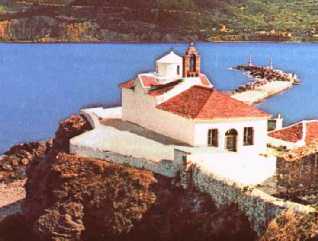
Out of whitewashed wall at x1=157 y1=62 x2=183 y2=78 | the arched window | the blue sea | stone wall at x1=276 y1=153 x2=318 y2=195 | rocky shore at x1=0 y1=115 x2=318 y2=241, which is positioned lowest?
the blue sea

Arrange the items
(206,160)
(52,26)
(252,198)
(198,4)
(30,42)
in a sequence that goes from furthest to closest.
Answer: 1. (30,42)
2. (52,26)
3. (198,4)
4. (206,160)
5. (252,198)

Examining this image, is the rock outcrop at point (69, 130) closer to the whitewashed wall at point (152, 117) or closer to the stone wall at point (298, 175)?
the whitewashed wall at point (152, 117)

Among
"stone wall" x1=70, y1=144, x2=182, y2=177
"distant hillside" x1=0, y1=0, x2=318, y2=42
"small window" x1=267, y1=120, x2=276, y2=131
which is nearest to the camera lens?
"stone wall" x1=70, y1=144, x2=182, y2=177

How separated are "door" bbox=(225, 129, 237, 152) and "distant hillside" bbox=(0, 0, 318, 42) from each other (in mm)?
61801

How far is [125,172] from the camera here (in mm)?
26016

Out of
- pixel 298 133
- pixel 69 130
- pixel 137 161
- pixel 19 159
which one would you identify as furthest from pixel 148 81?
pixel 19 159

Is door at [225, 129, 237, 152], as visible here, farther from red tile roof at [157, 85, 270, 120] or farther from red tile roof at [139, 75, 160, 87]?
red tile roof at [139, 75, 160, 87]

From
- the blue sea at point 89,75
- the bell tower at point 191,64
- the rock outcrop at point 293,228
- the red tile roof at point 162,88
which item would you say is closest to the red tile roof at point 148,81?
the red tile roof at point 162,88

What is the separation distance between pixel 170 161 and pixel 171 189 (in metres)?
0.99

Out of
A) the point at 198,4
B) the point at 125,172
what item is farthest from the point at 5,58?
the point at 125,172

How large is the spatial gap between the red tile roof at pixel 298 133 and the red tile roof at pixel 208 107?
103 inches

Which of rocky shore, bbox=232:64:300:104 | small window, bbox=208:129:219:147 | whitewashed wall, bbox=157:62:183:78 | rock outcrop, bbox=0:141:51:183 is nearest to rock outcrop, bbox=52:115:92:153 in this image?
rock outcrop, bbox=0:141:51:183

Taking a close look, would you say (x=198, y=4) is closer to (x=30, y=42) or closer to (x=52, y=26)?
(x=52, y=26)

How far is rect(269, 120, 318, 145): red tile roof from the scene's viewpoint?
3016 centimetres
